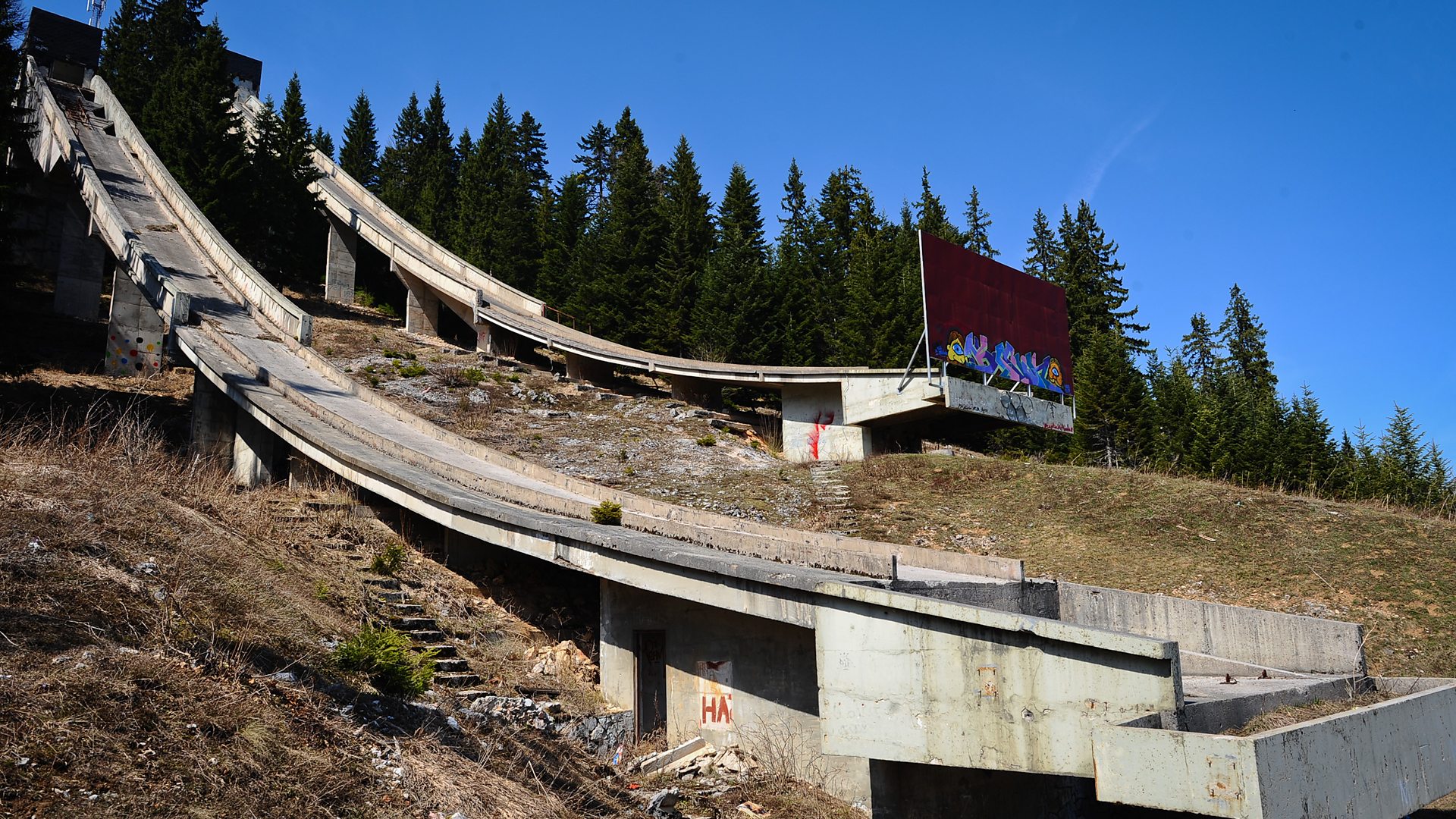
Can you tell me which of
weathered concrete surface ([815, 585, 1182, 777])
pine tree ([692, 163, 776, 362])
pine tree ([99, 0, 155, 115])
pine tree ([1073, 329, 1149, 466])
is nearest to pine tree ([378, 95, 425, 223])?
pine tree ([99, 0, 155, 115])

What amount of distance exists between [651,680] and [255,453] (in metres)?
13.5

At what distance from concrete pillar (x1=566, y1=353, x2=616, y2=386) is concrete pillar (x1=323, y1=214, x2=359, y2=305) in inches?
646

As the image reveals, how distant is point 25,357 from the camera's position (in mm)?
22188

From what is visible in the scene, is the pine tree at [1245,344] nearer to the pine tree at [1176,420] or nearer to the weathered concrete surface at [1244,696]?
the pine tree at [1176,420]

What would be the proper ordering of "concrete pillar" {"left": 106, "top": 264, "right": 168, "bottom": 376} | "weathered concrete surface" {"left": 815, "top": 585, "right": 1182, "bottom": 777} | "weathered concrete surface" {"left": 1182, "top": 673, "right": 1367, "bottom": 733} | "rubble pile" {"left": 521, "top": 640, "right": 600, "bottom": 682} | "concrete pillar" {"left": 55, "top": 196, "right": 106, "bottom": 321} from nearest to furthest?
"weathered concrete surface" {"left": 815, "top": 585, "right": 1182, "bottom": 777} < "weathered concrete surface" {"left": 1182, "top": 673, "right": 1367, "bottom": 733} < "rubble pile" {"left": 521, "top": 640, "right": 600, "bottom": 682} < "concrete pillar" {"left": 106, "top": 264, "right": 168, "bottom": 376} < "concrete pillar" {"left": 55, "top": 196, "right": 106, "bottom": 321}

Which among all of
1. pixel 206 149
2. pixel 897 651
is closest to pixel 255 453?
pixel 897 651

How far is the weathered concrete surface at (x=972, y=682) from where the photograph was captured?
8039 mm

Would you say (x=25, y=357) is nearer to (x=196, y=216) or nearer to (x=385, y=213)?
(x=196, y=216)

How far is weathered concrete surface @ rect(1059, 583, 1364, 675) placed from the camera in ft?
40.2

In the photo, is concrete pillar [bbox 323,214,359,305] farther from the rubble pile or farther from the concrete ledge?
the rubble pile

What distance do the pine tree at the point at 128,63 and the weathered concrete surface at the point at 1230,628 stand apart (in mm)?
52763

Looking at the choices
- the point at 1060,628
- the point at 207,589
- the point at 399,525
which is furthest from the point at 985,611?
the point at 399,525

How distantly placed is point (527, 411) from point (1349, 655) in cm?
2539

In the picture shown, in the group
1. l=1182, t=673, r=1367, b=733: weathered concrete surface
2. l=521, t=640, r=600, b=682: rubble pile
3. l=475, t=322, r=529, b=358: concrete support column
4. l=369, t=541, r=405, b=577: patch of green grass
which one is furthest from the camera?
l=475, t=322, r=529, b=358: concrete support column
